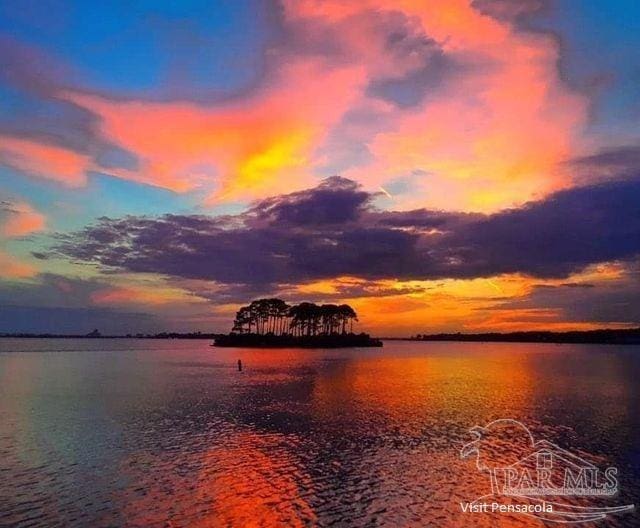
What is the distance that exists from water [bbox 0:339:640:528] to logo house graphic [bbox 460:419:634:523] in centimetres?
78

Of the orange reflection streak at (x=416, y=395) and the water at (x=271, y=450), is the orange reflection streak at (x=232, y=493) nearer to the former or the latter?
the water at (x=271, y=450)

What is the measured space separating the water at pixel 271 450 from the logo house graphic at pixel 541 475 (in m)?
0.78

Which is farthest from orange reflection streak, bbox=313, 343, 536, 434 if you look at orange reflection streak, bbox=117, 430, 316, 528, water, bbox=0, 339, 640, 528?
orange reflection streak, bbox=117, 430, 316, 528

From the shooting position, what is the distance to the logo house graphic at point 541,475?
849 inches

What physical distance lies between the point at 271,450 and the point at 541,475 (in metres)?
15.2

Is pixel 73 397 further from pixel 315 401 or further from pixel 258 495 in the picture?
pixel 258 495

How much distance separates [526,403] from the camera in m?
52.4

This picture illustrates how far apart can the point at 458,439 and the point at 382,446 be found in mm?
5973

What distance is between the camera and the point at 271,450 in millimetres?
30641

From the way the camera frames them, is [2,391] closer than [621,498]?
No

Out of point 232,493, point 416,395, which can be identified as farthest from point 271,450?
point 416,395

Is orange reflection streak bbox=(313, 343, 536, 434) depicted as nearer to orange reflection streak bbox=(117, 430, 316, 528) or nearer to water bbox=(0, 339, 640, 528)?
water bbox=(0, 339, 640, 528)

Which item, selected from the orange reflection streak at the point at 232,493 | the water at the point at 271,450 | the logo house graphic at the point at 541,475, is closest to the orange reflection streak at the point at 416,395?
the water at the point at 271,450

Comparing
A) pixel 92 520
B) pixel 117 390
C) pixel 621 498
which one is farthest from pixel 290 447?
pixel 117 390
